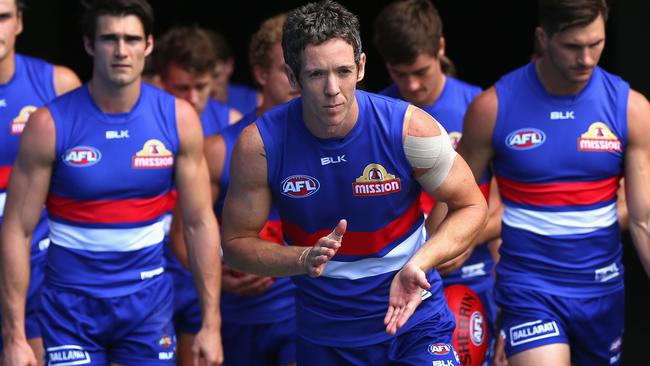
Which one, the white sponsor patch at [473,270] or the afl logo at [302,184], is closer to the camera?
the afl logo at [302,184]

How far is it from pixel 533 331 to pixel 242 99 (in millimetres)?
4272

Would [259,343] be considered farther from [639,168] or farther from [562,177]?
[639,168]

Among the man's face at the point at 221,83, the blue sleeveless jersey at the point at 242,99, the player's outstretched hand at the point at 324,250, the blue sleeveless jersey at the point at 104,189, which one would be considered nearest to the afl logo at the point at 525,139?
the blue sleeveless jersey at the point at 104,189

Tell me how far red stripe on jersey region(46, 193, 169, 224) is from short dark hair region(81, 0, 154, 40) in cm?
78

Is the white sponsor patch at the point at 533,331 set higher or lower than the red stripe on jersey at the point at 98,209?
lower

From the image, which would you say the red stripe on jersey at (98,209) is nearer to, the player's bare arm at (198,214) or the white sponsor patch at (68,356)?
the player's bare arm at (198,214)

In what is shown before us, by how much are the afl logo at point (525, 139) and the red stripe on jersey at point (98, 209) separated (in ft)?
5.39

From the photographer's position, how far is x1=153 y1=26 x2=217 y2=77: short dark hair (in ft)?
27.1

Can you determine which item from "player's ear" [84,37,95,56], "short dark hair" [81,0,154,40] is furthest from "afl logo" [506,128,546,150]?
"player's ear" [84,37,95,56]

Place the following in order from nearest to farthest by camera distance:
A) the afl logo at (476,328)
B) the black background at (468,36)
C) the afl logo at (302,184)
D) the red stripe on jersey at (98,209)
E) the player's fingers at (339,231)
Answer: the player's fingers at (339,231) → the afl logo at (302,184) → the red stripe on jersey at (98,209) → the afl logo at (476,328) → the black background at (468,36)

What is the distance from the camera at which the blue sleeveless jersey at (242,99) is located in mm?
10070

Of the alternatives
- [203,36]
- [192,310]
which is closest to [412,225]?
[192,310]

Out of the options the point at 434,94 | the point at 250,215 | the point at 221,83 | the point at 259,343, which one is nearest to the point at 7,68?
the point at 259,343

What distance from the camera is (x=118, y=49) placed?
21.2ft
